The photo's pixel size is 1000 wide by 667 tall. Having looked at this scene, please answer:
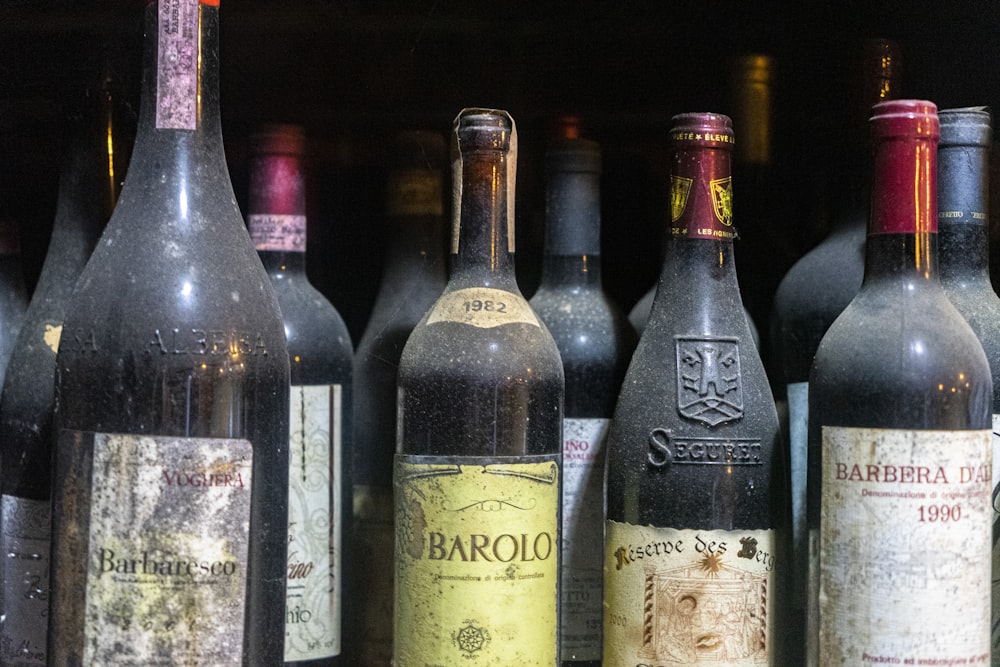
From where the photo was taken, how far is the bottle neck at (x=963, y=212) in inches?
34.8

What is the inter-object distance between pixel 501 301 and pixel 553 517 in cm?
16

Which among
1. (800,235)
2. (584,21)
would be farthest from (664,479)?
(584,21)

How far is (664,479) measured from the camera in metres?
0.83

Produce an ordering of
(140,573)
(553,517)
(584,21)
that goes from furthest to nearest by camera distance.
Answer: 1. (584,21)
2. (553,517)
3. (140,573)

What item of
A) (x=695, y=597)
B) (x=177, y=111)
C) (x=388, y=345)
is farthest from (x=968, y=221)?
(x=177, y=111)

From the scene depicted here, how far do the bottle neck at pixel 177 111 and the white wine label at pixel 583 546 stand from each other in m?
0.35

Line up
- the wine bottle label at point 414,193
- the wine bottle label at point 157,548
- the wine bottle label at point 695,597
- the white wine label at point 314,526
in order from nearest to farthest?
the wine bottle label at point 157,548 < the wine bottle label at point 695,597 < the white wine label at point 314,526 < the wine bottle label at point 414,193

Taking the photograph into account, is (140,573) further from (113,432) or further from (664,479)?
(664,479)

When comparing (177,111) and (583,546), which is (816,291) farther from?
(177,111)

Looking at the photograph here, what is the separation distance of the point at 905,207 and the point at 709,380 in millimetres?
183

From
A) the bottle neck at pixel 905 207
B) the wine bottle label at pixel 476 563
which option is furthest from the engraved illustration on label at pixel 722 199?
the wine bottle label at pixel 476 563

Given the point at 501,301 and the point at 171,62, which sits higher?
the point at 171,62

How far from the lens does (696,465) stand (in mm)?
830

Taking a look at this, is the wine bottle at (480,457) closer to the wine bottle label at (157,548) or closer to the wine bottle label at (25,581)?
the wine bottle label at (157,548)
